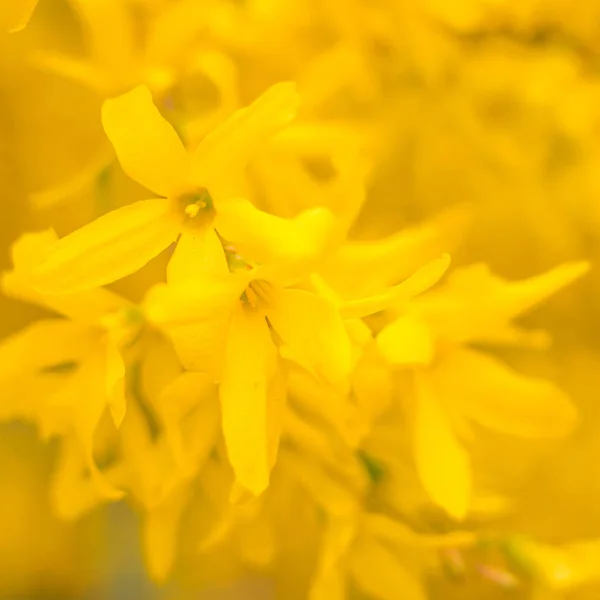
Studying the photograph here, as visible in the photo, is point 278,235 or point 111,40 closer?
point 278,235

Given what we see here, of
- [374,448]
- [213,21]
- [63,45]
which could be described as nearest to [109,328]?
[374,448]

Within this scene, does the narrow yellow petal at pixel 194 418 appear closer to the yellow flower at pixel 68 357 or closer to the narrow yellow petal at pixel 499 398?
the yellow flower at pixel 68 357

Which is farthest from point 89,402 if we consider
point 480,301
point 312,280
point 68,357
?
point 480,301

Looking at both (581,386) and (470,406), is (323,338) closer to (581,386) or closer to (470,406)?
(470,406)

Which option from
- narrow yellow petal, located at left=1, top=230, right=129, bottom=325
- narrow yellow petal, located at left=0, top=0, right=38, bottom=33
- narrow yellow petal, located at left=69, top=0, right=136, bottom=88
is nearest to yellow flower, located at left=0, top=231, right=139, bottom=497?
narrow yellow petal, located at left=1, top=230, right=129, bottom=325

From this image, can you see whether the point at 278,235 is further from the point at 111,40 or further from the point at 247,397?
the point at 111,40

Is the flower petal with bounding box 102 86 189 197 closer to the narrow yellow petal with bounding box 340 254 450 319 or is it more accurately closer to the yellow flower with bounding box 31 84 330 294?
the yellow flower with bounding box 31 84 330 294

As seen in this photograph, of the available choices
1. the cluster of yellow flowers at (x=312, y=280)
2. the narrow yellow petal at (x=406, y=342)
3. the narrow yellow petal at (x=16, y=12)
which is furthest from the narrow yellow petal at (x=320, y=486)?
the narrow yellow petal at (x=16, y=12)
